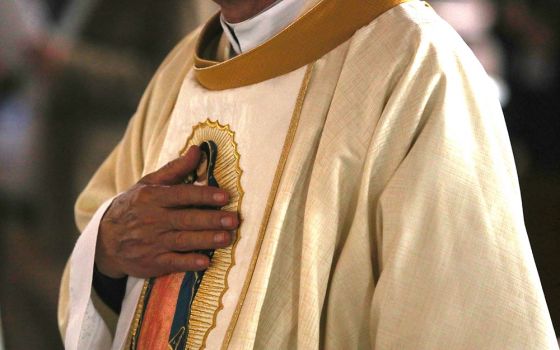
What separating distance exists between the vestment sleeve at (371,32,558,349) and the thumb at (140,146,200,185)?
14.6 inches

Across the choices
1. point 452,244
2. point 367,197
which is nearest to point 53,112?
point 367,197

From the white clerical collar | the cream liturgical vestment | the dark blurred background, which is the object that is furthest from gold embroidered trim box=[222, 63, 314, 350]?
the dark blurred background

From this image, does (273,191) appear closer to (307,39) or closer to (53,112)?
(307,39)

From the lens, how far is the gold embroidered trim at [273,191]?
131 centimetres

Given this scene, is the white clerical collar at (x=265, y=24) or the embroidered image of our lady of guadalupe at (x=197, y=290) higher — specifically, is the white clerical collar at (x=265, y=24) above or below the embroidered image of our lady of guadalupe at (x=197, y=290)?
above

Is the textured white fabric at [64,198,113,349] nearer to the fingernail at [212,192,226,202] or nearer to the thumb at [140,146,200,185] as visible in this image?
the thumb at [140,146,200,185]

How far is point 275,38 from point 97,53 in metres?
1.83

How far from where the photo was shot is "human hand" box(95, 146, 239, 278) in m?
1.37

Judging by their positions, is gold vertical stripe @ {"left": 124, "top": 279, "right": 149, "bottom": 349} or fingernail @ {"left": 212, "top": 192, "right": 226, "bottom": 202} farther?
gold vertical stripe @ {"left": 124, "top": 279, "right": 149, "bottom": 349}

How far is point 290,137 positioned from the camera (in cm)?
136

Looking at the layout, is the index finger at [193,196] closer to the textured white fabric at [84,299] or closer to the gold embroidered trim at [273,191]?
the gold embroidered trim at [273,191]

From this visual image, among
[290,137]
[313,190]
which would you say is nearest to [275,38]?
[290,137]

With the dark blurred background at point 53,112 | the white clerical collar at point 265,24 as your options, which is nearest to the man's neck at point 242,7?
the white clerical collar at point 265,24

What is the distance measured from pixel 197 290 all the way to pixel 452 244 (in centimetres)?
44
